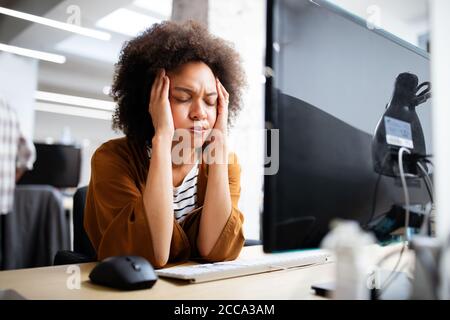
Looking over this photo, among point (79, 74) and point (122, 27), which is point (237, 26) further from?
point (79, 74)

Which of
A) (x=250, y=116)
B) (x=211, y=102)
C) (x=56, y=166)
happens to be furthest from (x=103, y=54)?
(x=211, y=102)

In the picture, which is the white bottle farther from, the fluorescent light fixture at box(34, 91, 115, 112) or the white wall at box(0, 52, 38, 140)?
the fluorescent light fixture at box(34, 91, 115, 112)

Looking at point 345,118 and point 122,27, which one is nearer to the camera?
point 345,118

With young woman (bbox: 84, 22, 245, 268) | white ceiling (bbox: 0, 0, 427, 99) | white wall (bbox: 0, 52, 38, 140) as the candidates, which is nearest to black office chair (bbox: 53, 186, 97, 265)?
young woman (bbox: 84, 22, 245, 268)

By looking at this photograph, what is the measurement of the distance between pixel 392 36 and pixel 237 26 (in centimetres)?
142

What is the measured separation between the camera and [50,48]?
512 cm

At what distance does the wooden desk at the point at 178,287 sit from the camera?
1.87 feet

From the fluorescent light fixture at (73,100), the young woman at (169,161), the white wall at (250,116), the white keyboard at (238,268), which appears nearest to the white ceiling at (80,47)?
the fluorescent light fixture at (73,100)

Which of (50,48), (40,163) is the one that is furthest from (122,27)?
(40,163)

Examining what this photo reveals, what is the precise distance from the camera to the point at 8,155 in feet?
7.70

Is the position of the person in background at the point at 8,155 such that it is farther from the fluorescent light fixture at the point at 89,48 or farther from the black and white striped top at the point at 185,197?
the fluorescent light fixture at the point at 89,48

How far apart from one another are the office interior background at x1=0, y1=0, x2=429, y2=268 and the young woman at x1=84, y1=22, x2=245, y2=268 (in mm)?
149

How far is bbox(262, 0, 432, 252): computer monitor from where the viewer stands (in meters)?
0.48

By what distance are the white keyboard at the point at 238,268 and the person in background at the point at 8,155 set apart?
183 centimetres
